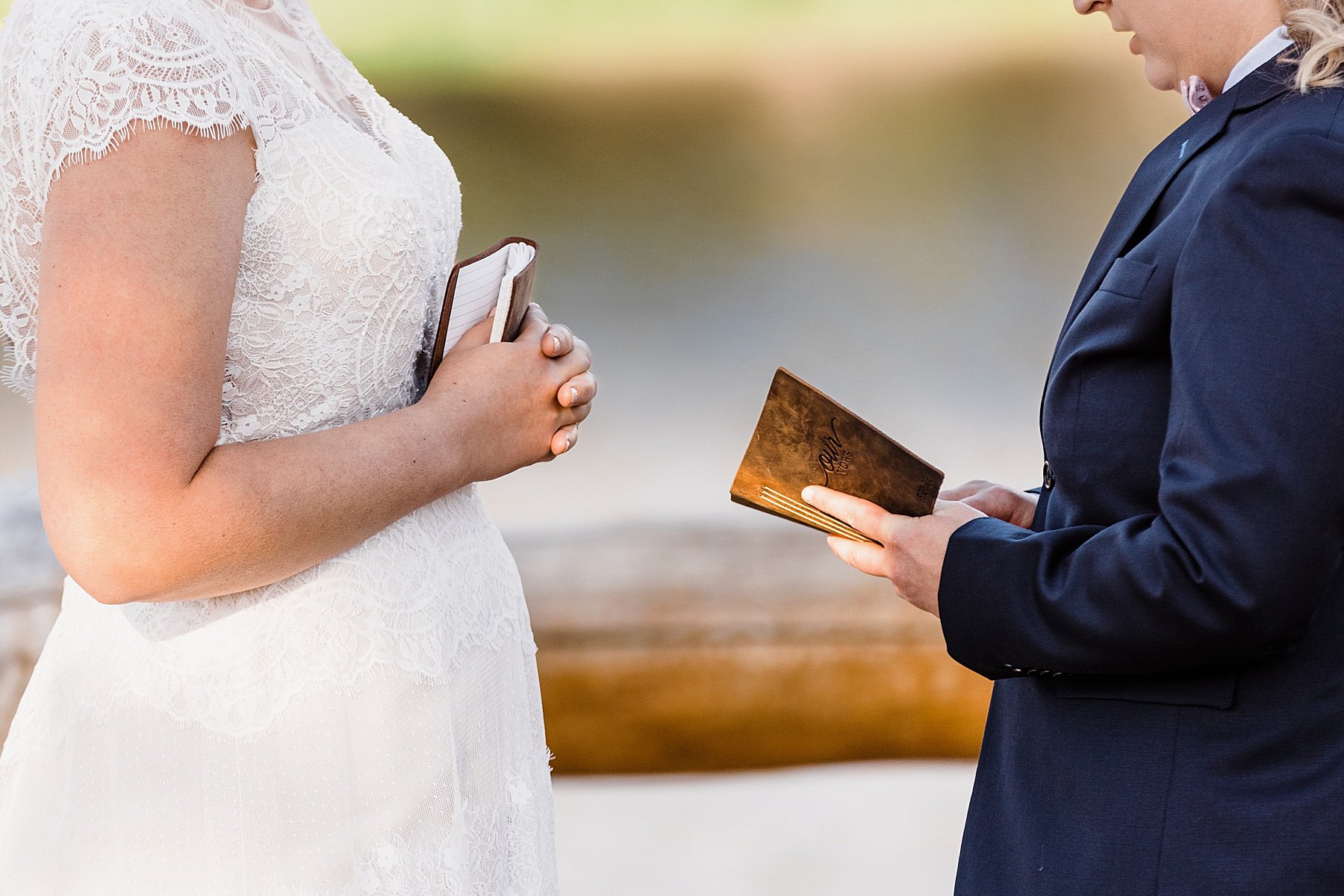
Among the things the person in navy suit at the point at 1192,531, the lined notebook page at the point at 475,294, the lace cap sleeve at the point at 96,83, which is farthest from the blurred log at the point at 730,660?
the lace cap sleeve at the point at 96,83

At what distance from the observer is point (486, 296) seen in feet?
3.59

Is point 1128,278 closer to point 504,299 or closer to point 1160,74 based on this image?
point 1160,74

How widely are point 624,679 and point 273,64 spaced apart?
2793 millimetres

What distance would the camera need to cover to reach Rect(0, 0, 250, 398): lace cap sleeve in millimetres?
800

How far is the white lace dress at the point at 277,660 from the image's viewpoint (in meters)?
0.92

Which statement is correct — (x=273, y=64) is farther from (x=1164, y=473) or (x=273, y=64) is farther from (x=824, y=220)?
(x=824, y=220)

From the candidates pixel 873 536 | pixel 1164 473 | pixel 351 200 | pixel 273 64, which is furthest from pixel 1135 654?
pixel 273 64

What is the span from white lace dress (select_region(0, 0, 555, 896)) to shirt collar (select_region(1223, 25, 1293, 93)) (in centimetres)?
67

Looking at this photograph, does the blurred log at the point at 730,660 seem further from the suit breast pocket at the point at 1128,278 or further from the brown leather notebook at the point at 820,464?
the suit breast pocket at the point at 1128,278

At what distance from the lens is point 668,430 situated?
3762 millimetres

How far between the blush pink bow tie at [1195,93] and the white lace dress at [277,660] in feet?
2.15

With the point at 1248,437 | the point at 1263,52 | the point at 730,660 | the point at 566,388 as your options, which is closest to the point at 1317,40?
the point at 1263,52

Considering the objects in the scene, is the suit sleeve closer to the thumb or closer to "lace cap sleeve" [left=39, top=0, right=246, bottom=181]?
the thumb

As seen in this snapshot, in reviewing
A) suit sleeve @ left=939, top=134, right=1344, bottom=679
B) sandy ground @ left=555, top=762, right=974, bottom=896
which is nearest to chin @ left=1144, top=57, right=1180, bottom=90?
suit sleeve @ left=939, top=134, right=1344, bottom=679
